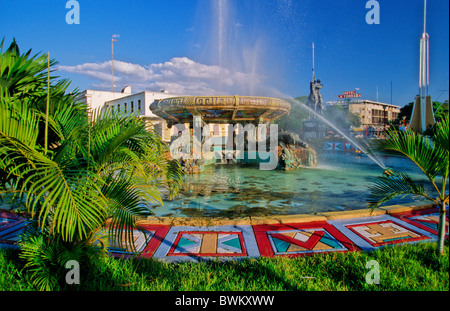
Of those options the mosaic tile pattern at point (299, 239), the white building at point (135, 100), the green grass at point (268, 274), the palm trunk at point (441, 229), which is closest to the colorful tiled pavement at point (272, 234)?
the mosaic tile pattern at point (299, 239)

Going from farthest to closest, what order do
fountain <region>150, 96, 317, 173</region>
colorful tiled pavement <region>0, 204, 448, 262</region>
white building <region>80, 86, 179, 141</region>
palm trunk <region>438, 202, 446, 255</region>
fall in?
white building <region>80, 86, 179, 141</region> → fountain <region>150, 96, 317, 173</region> → colorful tiled pavement <region>0, 204, 448, 262</region> → palm trunk <region>438, 202, 446, 255</region>

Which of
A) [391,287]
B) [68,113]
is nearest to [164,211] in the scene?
[68,113]

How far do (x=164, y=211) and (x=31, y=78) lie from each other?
383cm

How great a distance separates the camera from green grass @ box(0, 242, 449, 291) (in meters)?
2.81

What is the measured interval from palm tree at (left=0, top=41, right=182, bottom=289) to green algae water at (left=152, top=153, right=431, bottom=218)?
9.70 ft

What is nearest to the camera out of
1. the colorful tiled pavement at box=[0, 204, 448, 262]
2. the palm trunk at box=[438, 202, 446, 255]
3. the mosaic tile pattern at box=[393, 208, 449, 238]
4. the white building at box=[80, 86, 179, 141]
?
the palm trunk at box=[438, 202, 446, 255]

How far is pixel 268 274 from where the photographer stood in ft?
10.2

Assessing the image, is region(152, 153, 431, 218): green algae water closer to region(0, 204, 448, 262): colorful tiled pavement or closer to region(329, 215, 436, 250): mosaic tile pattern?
region(0, 204, 448, 262): colorful tiled pavement

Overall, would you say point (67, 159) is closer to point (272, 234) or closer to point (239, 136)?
point (272, 234)

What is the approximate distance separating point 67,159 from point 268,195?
584 centimetres

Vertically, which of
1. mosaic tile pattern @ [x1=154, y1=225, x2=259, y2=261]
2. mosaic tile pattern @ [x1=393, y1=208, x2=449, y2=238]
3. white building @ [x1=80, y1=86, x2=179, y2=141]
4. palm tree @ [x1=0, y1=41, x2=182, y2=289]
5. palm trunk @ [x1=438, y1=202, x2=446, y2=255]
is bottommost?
mosaic tile pattern @ [x1=154, y1=225, x2=259, y2=261]

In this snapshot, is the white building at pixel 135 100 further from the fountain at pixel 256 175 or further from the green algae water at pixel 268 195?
the green algae water at pixel 268 195

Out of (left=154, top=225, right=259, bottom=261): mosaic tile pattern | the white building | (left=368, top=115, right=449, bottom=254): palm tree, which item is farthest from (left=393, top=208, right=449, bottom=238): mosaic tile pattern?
the white building

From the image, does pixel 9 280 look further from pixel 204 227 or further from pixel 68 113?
pixel 204 227
